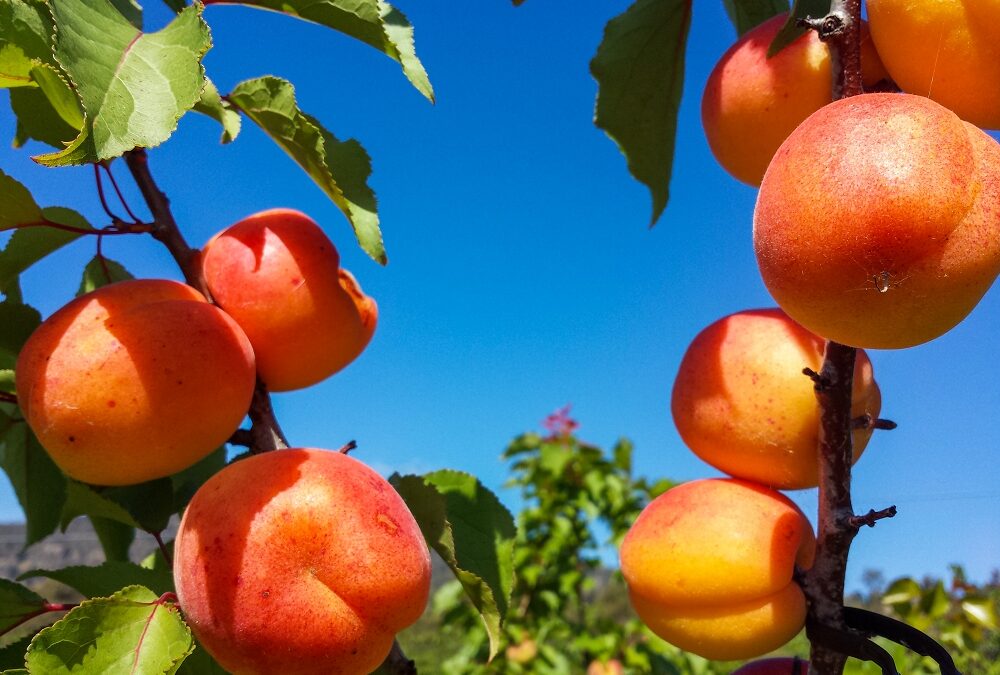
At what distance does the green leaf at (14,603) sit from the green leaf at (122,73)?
0.56 meters

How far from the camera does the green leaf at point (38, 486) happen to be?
3.41ft

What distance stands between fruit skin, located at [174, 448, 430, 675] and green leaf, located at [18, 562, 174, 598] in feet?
0.69

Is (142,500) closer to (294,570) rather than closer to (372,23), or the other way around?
(294,570)

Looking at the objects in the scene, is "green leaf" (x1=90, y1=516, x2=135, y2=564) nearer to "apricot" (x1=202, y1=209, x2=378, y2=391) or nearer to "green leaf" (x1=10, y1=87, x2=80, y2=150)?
"apricot" (x1=202, y1=209, x2=378, y2=391)

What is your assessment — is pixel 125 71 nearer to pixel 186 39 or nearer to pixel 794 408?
pixel 186 39

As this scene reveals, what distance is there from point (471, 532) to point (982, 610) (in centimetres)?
187

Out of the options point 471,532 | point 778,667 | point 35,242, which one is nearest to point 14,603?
point 35,242

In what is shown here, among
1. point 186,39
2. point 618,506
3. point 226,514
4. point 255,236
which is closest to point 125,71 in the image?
point 186,39

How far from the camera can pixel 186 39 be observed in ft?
2.39

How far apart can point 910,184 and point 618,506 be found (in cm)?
359

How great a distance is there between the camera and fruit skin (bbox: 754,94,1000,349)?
59 centimetres

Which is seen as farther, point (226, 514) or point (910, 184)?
point (226, 514)

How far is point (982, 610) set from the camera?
2.25 metres

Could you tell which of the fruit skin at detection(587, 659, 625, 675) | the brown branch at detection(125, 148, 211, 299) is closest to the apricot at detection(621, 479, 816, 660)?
the brown branch at detection(125, 148, 211, 299)
